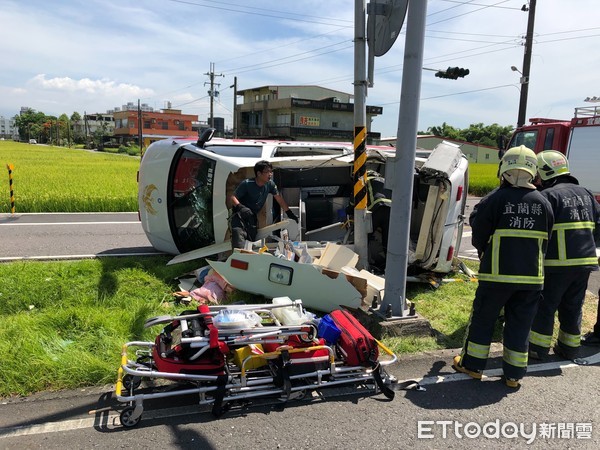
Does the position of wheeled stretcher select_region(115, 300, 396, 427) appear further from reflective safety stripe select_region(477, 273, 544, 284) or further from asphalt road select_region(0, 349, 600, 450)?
reflective safety stripe select_region(477, 273, 544, 284)

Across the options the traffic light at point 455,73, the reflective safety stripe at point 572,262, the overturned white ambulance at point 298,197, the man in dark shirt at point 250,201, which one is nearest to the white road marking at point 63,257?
the overturned white ambulance at point 298,197

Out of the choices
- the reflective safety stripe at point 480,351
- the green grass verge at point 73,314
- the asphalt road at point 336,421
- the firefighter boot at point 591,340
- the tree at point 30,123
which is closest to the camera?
the asphalt road at point 336,421

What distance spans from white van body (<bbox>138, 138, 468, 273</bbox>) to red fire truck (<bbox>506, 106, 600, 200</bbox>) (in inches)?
301

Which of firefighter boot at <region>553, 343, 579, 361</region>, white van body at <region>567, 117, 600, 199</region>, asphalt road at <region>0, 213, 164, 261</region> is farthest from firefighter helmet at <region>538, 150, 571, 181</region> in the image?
white van body at <region>567, 117, 600, 199</region>

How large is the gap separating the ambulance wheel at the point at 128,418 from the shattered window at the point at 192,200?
3.48 m

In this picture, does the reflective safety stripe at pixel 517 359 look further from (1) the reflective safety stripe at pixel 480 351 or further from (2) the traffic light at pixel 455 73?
(2) the traffic light at pixel 455 73

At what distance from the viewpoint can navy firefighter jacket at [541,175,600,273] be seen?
3.94m

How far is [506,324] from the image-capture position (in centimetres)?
366

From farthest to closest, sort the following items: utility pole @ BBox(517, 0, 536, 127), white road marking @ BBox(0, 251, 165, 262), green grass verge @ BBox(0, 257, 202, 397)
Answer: utility pole @ BBox(517, 0, 536, 127) → white road marking @ BBox(0, 251, 165, 262) → green grass verge @ BBox(0, 257, 202, 397)

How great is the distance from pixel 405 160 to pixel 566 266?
66.6 inches

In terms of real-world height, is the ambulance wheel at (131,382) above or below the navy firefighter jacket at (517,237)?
below

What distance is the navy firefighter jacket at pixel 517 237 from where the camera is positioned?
135 inches

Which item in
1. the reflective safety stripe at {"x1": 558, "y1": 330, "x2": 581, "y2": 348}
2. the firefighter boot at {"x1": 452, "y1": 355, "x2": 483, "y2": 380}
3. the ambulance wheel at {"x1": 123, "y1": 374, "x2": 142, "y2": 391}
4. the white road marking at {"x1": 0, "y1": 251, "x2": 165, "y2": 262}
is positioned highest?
the reflective safety stripe at {"x1": 558, "y1": 330, "x2": 581, "y2": 348}

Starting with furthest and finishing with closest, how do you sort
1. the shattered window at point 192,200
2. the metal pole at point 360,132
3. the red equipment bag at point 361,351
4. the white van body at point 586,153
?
the white van body at point 586,153 → the shattered window at point 192,200 → the metal pole at point 360,132 → the red equipment bag at point 361,351
